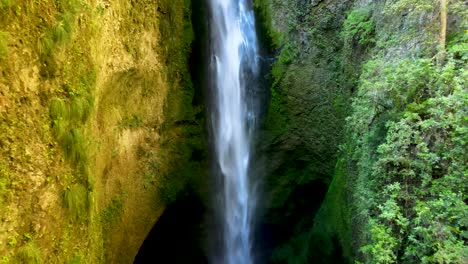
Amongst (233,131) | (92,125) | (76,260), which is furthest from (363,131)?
(76,260)

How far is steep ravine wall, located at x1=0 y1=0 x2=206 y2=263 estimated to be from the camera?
352 centimetres

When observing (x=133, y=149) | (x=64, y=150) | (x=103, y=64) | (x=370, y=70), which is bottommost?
(x=64, y=150)

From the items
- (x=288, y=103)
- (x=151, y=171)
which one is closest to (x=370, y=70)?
(x=288, y=103)

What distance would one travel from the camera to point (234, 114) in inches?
327

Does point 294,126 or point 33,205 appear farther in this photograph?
point 294,126

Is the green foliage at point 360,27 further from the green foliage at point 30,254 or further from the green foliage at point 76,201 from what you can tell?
the green foliage at point 30,254

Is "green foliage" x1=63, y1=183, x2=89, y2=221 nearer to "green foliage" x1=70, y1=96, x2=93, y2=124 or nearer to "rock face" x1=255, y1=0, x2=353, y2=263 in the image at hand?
"green foliage" x1=70, y1=96, x2=93, y2=124

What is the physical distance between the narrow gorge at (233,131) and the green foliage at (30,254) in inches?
1.1

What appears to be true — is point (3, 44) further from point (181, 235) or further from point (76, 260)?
point (181, 235)

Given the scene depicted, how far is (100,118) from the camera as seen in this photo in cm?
543

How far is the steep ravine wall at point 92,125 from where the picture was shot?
3.52m

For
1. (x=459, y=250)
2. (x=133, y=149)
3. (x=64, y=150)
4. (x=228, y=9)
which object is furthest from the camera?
(x=228, y=9)

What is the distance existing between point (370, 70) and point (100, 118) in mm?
4143

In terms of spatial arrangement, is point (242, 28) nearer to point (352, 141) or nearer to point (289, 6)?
point (289, 6)
